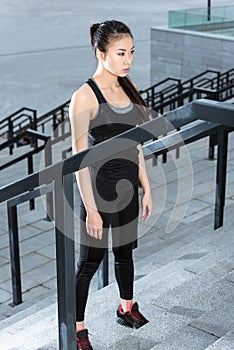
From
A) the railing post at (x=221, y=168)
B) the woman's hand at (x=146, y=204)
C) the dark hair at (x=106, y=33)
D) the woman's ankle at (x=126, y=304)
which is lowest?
the woman's ankle at (x=126, y=304)

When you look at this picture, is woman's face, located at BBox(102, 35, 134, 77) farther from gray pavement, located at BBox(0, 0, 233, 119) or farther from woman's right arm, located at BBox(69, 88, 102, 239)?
gray pavement, located at BBox(0, 0, 233, 119)

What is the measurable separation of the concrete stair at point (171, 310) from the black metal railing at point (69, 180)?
0.37 m

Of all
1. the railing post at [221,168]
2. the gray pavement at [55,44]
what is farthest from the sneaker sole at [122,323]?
the gray pavement at [55,44]

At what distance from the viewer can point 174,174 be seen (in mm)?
6582

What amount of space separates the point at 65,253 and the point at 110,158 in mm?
379

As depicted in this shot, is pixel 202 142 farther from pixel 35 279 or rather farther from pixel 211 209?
pixel 35 279

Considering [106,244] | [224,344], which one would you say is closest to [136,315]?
[106,244]

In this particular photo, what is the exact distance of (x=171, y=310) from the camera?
9.35 ft

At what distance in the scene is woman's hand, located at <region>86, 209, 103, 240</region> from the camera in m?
2.42

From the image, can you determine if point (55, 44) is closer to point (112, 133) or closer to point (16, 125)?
point (16, 125)

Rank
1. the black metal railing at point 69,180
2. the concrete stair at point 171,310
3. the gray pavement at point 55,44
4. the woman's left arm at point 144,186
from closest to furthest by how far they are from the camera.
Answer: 1. the black metal railing at point 69,180
2. the concrete stair at point 171,310
3. the woman's left arm at point 144,186
4. the gray pavement at point 55,44

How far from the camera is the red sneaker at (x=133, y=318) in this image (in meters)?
2.77

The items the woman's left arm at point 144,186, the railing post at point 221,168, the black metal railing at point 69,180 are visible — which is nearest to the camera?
the black metal railing at point 69,180

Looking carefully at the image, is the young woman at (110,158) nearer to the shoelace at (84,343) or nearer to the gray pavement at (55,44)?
the shoelace at (84,343)
